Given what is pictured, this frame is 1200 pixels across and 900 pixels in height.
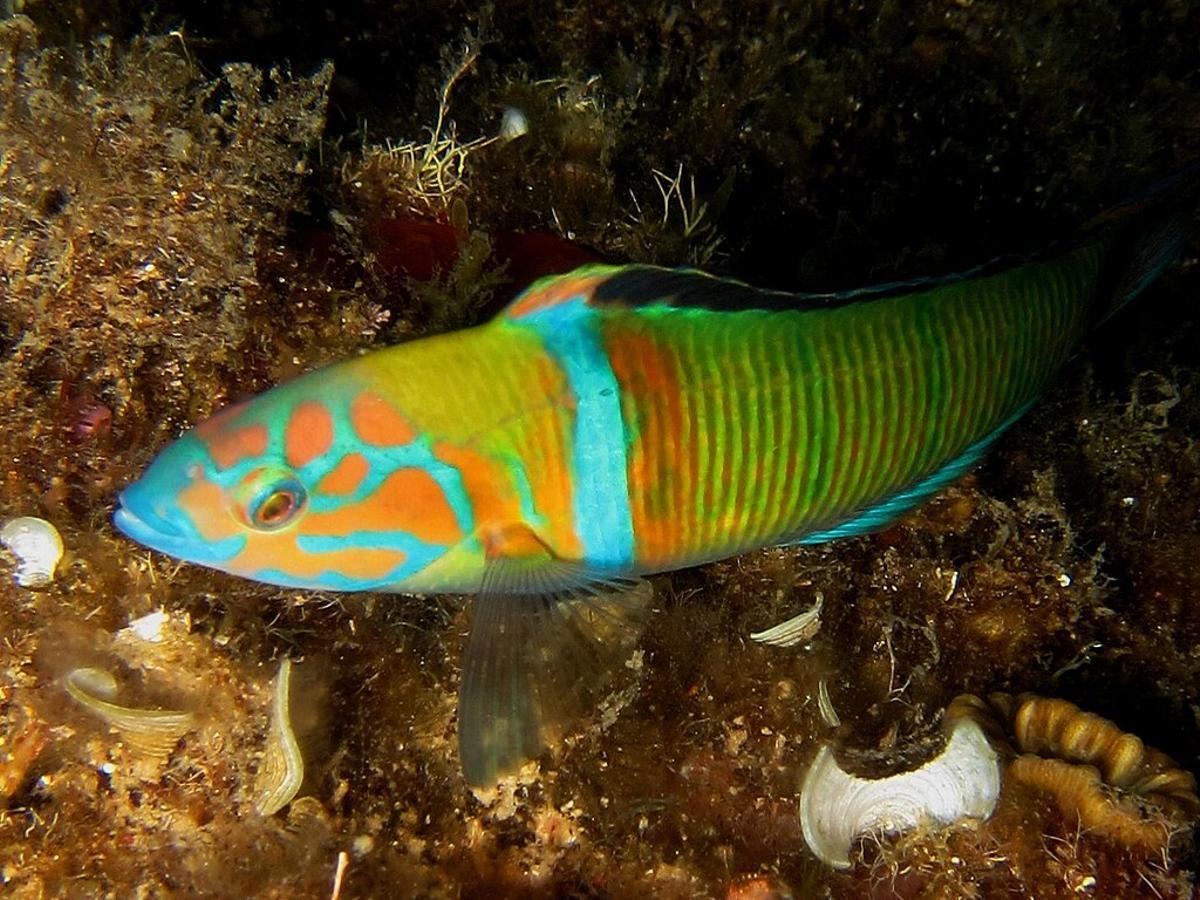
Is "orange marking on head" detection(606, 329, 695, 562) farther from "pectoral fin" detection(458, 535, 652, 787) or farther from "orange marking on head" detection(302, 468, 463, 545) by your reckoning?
"orange marking on head" detection(302, 468, 463, 545)

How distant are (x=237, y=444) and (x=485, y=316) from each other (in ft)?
4.27

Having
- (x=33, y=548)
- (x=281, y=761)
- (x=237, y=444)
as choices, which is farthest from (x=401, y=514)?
(x=33, y=548)

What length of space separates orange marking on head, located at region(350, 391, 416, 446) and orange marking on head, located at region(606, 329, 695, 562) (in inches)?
22.0

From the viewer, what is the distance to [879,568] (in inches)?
130

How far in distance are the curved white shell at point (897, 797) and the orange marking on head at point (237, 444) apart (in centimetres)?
220

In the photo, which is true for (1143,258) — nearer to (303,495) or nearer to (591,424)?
(591,424)

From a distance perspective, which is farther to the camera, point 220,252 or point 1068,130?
point 1068,130

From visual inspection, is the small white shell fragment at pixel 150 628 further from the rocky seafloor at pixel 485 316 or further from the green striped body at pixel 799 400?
the green striped body at pixel 799 400

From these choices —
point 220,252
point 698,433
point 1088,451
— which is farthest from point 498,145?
point 1088,451

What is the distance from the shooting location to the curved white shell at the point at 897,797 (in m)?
2.72

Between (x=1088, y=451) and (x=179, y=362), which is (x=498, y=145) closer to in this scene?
(x=179, y=362)

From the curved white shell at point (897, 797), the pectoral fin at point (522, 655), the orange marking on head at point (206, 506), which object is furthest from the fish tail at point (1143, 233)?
the orange marking on head at point (206, 506)

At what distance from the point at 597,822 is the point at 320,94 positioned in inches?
106

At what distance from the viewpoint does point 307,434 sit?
181 cm
